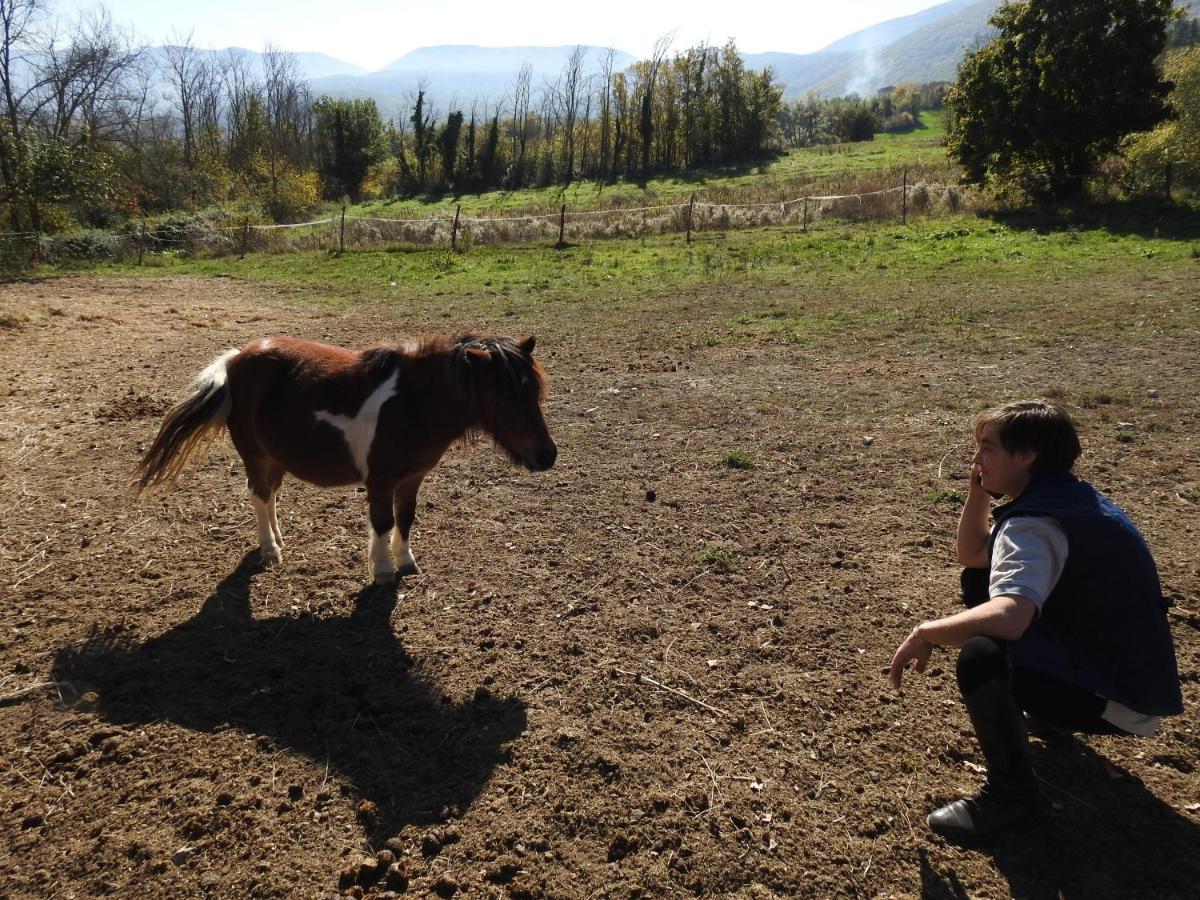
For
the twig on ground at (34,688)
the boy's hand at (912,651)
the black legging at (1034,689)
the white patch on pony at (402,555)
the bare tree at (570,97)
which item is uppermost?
the bare tree at (570,97)

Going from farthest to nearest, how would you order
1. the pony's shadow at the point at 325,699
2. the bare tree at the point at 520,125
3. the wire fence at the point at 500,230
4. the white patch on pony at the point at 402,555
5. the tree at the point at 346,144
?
the bare tree at the point at 520,125 → the tree at the point at 346,144 → the wire fence at the point at 500,230 → the white patch on pony at the point at 402,555 → the pony's shadow at the point at 325,699

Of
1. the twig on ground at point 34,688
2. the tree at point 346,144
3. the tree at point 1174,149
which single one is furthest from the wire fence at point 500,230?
the tree at point 346,144

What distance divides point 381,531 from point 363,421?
74 cm

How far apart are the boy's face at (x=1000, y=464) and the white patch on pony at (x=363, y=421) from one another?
10.5ft

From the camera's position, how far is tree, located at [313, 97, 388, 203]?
50844 millimetres

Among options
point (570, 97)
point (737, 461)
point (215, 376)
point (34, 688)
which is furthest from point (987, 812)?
point (570, 97)

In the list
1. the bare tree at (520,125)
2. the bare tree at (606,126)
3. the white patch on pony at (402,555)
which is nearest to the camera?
the white patch on pony at (402,555)

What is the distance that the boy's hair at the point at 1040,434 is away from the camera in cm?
249

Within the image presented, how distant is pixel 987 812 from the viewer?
8.55ft

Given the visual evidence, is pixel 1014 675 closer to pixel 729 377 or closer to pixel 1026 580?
pixel 1026 580

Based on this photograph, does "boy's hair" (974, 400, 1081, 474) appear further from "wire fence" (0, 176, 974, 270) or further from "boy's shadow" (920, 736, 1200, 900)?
"wire fence" (0, 176, 974, 270)

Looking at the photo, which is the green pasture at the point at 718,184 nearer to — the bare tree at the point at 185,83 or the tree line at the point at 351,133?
the tree line at the point at 351,133

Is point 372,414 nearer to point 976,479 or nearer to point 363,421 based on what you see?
point 363,421

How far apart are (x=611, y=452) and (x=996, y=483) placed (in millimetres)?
4306
